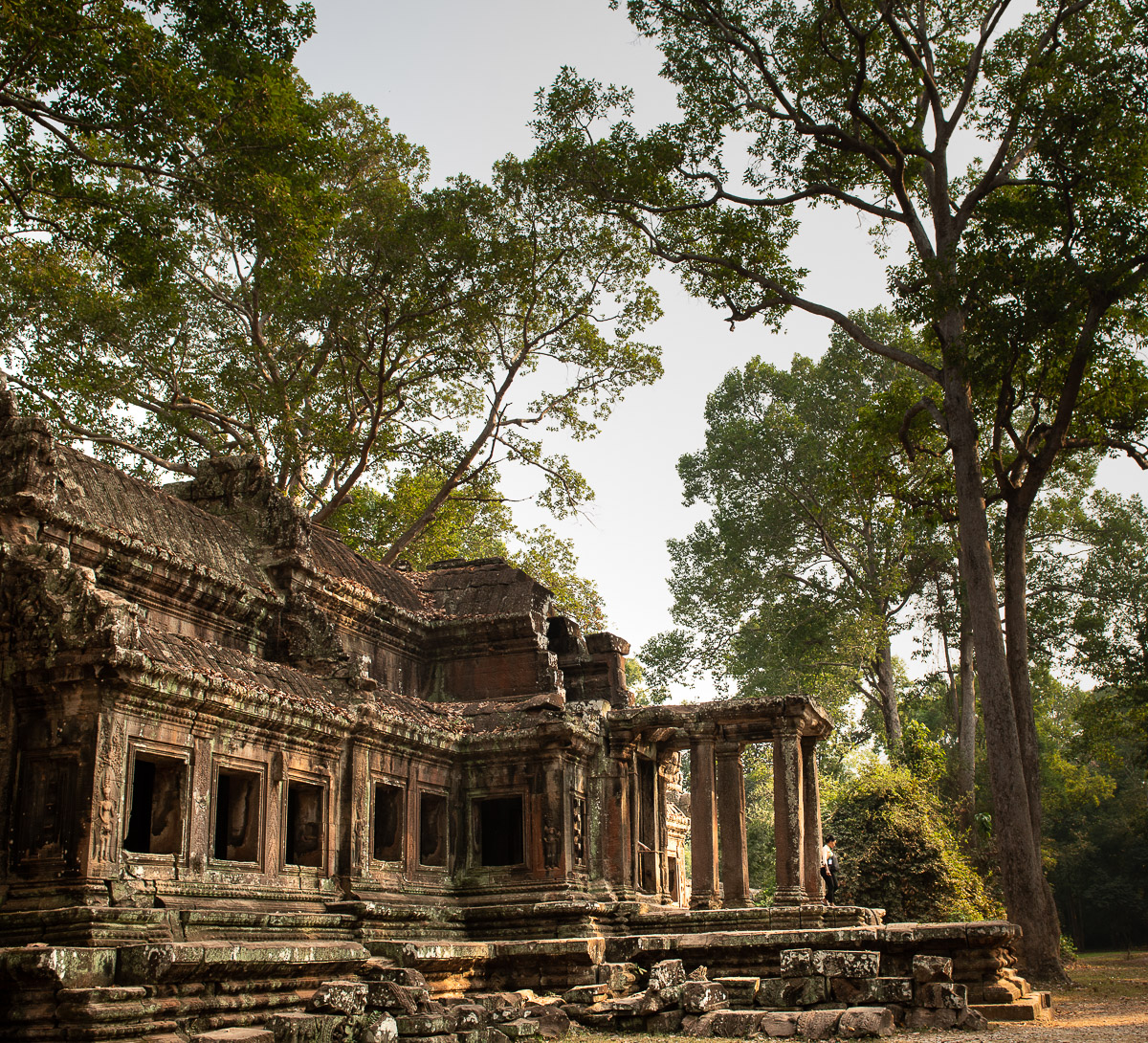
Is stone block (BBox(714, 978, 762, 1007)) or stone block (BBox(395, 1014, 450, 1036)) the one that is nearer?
stone block (BBox(395, 1014, 450, 1036))

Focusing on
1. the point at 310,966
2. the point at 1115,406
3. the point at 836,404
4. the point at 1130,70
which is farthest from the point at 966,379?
the point at 836,404

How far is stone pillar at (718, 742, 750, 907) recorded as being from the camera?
50.8ft

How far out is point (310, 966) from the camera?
29.8 ft

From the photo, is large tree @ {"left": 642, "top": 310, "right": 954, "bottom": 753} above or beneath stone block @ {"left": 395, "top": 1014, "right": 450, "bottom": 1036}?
above

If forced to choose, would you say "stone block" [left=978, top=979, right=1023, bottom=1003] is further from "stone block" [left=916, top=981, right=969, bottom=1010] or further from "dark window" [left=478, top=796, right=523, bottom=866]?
"dark window" [left=478, top=796, right=523, bottom=866]

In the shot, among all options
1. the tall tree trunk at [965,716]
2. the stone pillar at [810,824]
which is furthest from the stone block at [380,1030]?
the tall tree trunk at [965,716]

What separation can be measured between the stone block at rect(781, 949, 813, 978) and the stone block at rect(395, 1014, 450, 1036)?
12.2ft

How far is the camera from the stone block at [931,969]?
9984 mm

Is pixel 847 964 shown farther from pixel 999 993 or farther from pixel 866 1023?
pixel 999 993

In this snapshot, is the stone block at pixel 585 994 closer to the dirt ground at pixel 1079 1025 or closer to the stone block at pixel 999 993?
the dirt ground at pixel 1079 1025

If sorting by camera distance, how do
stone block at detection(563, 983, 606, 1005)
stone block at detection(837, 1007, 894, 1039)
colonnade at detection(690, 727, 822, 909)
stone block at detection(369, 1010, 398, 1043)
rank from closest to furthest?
1. stone block at detection(369, 1010, 398, 1043)
2. stone block at detection(837, 1007, 894, 1039)
3. stone block at detection(563, 983, 606, 1005)
4. colonnade at detection(690, 727, 822, 909)

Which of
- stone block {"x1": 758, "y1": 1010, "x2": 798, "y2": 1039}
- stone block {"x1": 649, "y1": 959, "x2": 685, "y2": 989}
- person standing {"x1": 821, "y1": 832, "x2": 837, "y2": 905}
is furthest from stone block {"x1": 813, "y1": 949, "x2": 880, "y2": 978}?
person standing {"x1": 821, "y1": 832, "x2": 837, "y2": 905}

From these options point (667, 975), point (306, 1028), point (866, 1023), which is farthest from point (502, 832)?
point (306, 1028)

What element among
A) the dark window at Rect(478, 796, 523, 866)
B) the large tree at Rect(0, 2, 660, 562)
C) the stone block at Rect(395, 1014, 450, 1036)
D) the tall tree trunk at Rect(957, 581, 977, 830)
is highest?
the large tree at Rect(0, 2, 660, 562)
